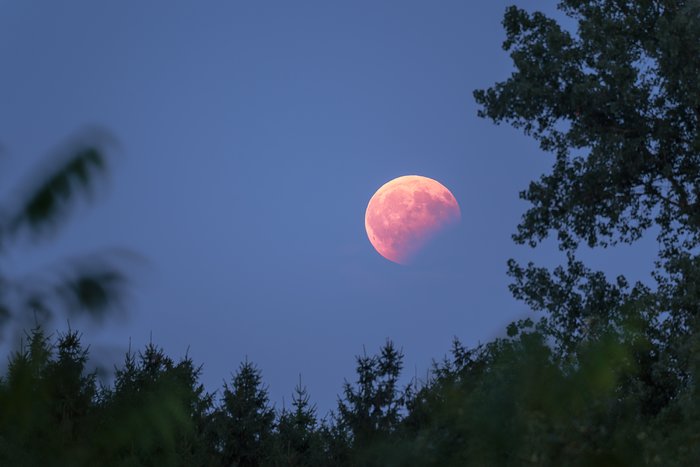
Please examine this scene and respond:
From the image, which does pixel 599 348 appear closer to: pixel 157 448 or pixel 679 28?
pixel 679 28

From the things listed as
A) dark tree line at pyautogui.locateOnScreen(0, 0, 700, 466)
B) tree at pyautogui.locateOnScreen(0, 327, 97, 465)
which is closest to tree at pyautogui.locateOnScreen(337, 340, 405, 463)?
dark tree line at pyautogui.locateOnScreen(0, 0, 700, 466)

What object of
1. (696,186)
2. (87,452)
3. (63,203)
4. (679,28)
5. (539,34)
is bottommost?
(87,452)

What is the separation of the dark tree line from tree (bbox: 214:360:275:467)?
54 mm

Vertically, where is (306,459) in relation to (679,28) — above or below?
below

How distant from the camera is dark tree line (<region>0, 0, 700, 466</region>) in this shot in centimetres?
844

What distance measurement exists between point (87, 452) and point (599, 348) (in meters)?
4.40

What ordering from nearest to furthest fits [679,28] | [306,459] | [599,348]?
[599,348]
[679,28]
[306,459]

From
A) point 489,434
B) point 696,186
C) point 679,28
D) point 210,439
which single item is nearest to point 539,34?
point 679,28

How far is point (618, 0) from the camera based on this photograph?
22.4 meters

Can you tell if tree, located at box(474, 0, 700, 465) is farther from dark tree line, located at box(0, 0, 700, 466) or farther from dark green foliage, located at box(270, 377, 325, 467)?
dark green foliage, located at box(270, 377, 325, 467)

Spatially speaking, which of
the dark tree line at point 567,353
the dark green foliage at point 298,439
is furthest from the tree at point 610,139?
the dark green foliage at point 298,439

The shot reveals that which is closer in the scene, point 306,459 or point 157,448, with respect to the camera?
point 157,448

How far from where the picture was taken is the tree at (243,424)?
30.8 metres

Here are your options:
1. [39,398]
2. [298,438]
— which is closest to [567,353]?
[39,398]
